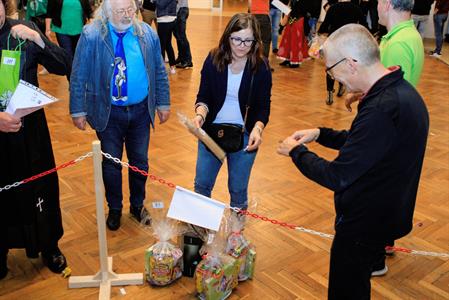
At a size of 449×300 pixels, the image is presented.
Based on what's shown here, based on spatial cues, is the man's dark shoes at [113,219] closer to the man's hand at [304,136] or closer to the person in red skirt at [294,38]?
the man's hand at [304,136]

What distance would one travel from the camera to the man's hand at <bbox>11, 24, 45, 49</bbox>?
84.4 inches

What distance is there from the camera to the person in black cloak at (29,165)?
86.3 inches

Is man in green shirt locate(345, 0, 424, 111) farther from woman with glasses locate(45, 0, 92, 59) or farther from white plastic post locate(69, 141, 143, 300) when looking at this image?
woman with glasses locate(45, 0, 92, 59)

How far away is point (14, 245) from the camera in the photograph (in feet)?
8.25

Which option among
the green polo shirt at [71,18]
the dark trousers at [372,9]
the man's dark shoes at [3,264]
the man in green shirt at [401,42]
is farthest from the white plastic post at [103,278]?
the dark trousers at [372,9]

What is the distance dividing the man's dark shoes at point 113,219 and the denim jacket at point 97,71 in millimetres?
657

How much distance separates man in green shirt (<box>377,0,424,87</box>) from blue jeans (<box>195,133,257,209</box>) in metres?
0.94

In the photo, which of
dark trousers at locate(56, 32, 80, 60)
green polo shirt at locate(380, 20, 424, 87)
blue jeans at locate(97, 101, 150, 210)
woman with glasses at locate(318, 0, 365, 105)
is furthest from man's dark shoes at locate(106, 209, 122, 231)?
woman with glasses at locate(318, 0, 365, 105)

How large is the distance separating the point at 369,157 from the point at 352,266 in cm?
52

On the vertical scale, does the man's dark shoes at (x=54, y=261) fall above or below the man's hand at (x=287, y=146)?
below

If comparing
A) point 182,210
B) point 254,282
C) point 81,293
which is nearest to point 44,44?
point 182,210

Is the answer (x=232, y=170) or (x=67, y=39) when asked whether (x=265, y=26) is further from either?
(x=232, y=170)

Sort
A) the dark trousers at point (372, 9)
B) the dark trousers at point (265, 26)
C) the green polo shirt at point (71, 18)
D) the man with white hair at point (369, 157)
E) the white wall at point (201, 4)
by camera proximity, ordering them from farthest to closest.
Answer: the white wall at point (201, 4), the dark trousers at point (372, 9), the dark trousers at point (265, 26), the green polo shirt at point (71, 18), the man with white hair at point (369, 157)

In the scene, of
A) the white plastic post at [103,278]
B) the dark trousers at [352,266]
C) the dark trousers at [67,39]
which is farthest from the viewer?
the dark trousers at [67,39]
